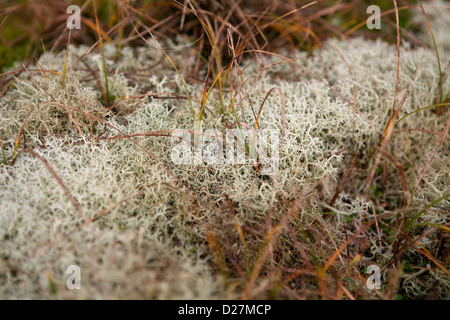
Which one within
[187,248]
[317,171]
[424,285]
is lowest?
[424,285]

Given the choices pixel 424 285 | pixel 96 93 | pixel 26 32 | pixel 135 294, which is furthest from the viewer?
pixel 26 32

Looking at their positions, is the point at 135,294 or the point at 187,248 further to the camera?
the point at 187,248

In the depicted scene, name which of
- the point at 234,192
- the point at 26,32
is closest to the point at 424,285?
the point at 234,192

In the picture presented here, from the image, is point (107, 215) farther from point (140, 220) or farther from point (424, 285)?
point (424, 285)

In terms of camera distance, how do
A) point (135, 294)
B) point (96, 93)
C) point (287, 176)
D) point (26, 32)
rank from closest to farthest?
point (135, 294), point (287, 176), point (96, 93), point (26, 32)

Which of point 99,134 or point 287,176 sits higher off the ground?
point 99,134

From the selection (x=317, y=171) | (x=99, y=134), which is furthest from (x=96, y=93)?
(x=317, y=171)
